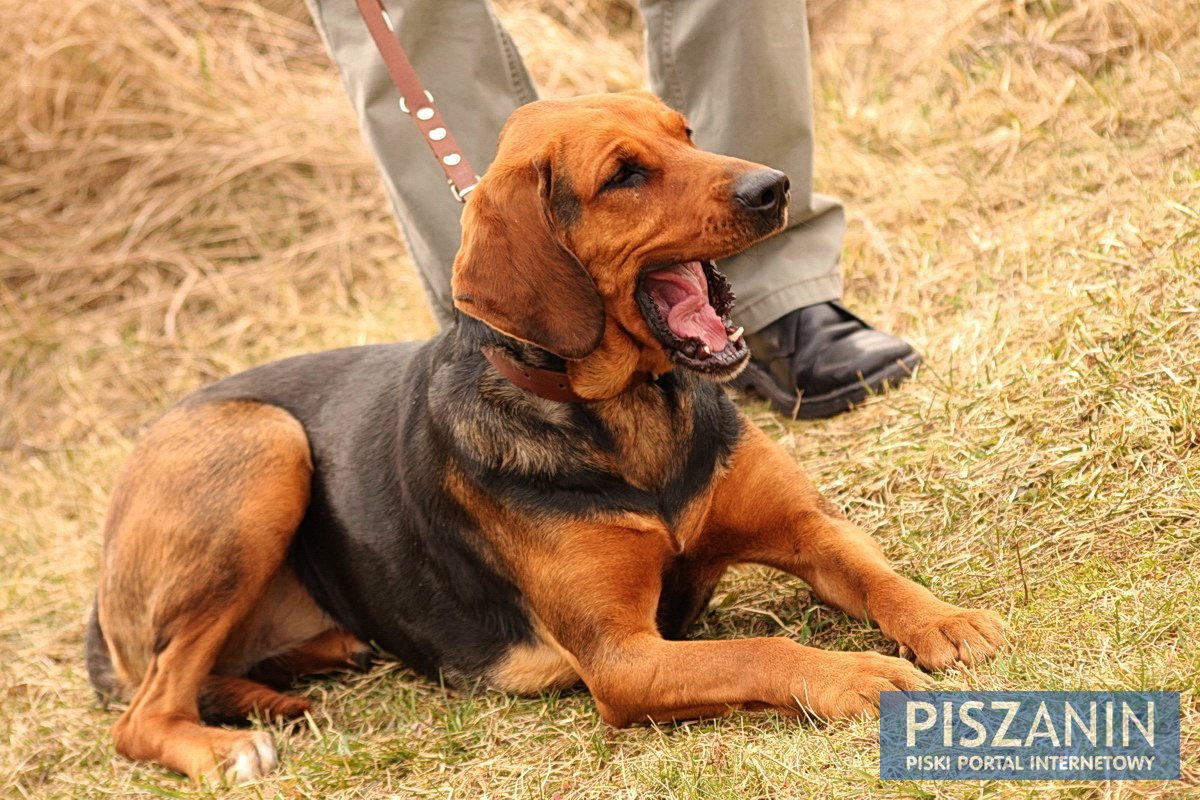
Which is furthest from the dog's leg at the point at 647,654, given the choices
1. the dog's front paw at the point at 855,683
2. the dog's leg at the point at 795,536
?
the dog's leg at the point at 795,536

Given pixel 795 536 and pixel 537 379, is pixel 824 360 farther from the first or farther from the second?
pixel 537 379

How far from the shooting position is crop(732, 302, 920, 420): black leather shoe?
17.8 ft

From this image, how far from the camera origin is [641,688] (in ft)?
12.5

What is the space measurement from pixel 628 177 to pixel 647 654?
1350 millimetres

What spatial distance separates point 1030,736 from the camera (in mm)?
3127

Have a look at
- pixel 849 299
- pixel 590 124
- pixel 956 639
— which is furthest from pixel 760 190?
pixel 849 299

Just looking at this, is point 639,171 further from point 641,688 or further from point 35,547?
point 35,547

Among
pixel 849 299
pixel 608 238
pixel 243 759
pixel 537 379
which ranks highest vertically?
pixel 608 238

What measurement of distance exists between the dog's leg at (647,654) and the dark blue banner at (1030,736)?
15cm

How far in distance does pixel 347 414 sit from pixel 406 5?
5.44 feet

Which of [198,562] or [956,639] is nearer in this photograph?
[956,639]

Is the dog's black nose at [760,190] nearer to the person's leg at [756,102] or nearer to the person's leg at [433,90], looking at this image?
the person's leg at [756,102]

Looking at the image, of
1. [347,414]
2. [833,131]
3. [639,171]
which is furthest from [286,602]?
[833,131]

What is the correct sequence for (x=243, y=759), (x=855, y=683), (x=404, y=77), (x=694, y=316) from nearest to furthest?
1. (x=855, y=683)
2. (x=694, y=316)
3. (x=243, y=759)
4. (x=404, y=77)
